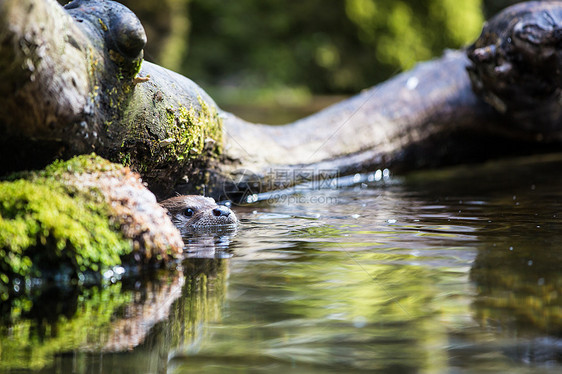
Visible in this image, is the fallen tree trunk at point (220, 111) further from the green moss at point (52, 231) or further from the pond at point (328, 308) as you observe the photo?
the pond at point (328, 308)

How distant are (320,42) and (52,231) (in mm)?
16944

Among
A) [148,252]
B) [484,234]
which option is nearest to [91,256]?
[148,252]

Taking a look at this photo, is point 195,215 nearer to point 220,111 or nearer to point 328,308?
point 220,111

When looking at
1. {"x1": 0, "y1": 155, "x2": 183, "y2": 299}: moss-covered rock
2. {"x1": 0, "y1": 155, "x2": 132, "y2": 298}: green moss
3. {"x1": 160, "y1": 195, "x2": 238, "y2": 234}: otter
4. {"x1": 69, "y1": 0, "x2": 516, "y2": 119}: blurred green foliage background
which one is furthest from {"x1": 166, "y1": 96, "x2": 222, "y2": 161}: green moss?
{"x1": 69, "y1": 0, "x2": 516, "y2": 119}: blurred green foliage background

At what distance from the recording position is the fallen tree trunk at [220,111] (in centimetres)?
321

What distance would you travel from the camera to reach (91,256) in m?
2.97

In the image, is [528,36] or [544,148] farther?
[544,148]

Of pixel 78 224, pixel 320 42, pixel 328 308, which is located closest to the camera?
pixel 328 308

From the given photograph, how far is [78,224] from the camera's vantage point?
9.70 ft

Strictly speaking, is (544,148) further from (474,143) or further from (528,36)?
(528,36)

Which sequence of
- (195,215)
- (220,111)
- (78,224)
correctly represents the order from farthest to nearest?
(220,111) → (195,215) → (78,224)

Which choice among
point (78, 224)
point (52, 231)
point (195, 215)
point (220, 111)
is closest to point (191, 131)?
point (195, 215)

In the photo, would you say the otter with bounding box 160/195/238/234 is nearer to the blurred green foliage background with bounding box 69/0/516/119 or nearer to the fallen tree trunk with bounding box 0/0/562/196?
the fallen tree trunk with bounding box 0/0/562/196

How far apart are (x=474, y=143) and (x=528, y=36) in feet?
6.61
